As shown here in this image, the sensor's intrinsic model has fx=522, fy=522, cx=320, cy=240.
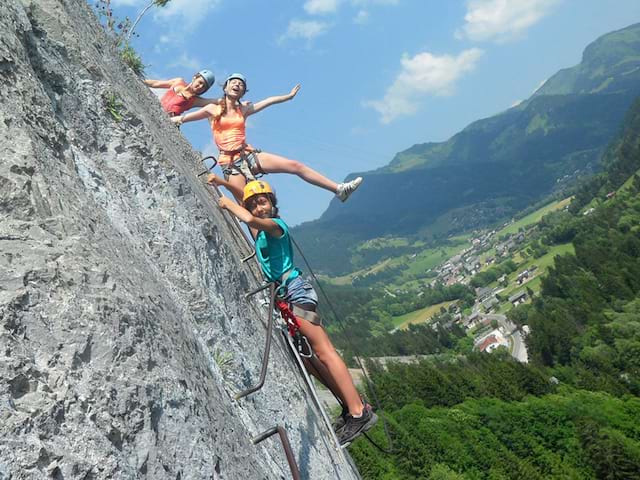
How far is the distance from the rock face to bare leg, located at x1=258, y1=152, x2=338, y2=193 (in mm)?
3151

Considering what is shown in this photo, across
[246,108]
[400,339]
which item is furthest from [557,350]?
[246,108]

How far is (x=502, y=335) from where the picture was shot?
159 m

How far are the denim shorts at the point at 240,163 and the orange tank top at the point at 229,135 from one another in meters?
0.10

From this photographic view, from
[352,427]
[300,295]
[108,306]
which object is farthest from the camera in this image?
[352,427]

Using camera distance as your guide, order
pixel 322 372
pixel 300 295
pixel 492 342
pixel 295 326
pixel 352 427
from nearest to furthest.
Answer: pixel 300 295 → pixel 295 326 → pixel 352 427 → pixel 322 372 → pixel 492 342

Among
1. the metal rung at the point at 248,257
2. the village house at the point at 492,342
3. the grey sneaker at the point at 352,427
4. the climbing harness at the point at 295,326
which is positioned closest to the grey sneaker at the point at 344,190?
the metal rung at the point at 248,257

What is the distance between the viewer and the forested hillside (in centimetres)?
6725

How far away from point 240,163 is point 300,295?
359 centimetres

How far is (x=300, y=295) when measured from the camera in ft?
21.0

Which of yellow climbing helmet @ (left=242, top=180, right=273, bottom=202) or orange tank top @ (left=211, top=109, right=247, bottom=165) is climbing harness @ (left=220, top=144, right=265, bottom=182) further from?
yellow climbing helmet @ (left=242, top=180, right=273, bottom=202)

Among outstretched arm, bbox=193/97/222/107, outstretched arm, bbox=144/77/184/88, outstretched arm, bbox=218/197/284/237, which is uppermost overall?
outstretched arm, bbox=144/77/184/88

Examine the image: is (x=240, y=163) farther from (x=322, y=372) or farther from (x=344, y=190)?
(x=322, y=372)

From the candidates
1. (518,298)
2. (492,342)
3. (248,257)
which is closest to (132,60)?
(248,257)

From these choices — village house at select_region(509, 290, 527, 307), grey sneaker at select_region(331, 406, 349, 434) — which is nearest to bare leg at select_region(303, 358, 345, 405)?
grey sneaker at select_region(331, 406, 349, 434)
